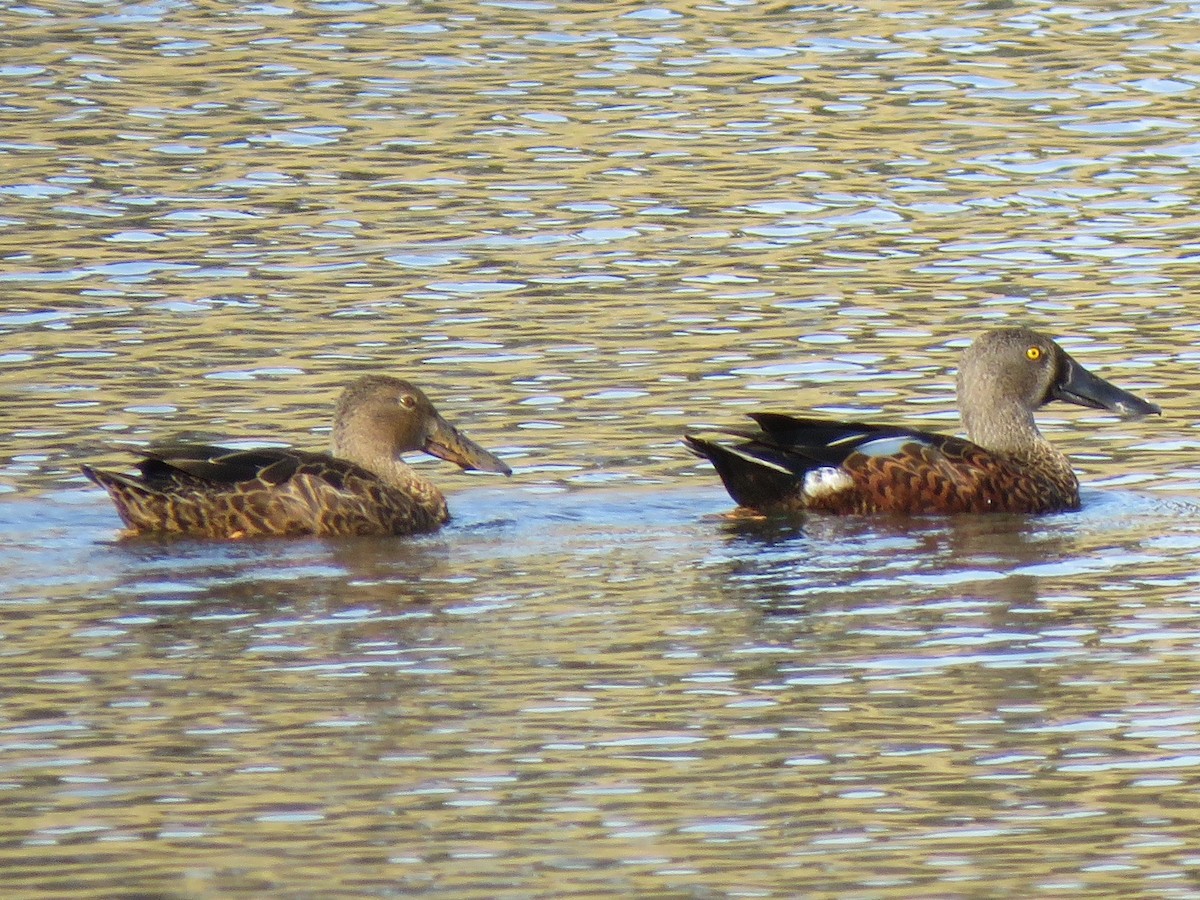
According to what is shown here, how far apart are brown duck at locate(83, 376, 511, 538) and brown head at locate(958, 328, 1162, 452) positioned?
2.22 meters

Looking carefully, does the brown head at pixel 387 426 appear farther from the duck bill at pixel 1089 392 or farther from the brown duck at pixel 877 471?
the duck bill at pixel 1089 392

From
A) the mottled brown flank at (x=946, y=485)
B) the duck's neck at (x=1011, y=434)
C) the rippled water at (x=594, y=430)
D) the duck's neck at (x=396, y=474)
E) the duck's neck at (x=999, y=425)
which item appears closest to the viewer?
the rippled water at (x=594, y=430)

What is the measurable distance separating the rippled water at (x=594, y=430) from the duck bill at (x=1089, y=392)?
0.98ft

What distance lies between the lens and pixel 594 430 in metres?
12.4

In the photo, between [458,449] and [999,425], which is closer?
[458,449]

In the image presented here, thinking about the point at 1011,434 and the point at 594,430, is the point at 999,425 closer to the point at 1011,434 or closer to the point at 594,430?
the point at 1011,434

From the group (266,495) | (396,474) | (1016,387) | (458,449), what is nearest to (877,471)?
(1016,387)

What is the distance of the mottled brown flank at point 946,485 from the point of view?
37.6ft

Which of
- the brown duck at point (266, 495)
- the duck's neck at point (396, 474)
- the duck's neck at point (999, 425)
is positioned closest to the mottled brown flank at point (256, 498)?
the brown duck at point (266, 495)

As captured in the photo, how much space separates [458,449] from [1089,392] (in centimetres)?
291

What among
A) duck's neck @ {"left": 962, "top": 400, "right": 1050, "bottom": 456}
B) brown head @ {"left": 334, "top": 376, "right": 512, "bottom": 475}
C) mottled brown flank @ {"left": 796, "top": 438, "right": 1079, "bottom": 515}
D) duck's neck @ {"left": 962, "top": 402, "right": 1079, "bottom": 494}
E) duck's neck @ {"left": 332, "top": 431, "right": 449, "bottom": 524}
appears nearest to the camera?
duck's neck @ {"left": 332, "top": 431, "right": 449, "bottom": 524}

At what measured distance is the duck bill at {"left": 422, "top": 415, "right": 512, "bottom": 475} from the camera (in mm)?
11562

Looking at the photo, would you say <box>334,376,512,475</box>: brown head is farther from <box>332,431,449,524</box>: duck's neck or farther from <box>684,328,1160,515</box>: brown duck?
<box>684,328,1160,515</box>: brown duck

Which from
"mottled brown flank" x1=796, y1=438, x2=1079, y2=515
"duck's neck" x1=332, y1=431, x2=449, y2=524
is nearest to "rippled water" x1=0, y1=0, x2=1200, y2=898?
"duck's neck" x1=332, y1=431, x2=449, y2=524
